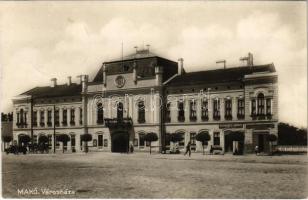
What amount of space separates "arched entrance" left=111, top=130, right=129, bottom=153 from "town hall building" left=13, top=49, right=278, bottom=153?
0.08 m

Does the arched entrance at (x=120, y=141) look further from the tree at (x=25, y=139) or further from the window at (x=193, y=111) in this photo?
the tree at (x=25, y=139)

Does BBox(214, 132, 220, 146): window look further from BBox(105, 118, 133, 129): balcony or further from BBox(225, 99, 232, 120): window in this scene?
BBox(105, 118, 133, 129): balcony

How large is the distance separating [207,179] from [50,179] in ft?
18.9

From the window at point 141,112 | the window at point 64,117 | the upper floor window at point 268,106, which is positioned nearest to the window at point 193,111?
the window at point 141,112

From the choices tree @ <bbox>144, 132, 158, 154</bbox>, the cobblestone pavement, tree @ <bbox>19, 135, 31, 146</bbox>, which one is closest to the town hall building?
tree @ <bbox>144, 132, 158, 154</bbox>

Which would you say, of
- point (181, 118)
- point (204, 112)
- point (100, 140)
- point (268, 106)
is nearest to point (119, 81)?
point (100, 140)

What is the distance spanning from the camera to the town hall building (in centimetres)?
2902

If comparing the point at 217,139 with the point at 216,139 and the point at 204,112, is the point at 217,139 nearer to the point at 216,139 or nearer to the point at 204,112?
the point at 216,139

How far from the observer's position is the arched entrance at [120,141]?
34594mm

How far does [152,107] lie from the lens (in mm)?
33062

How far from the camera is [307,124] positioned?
15.4 m

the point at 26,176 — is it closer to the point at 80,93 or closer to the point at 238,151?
the point at 238,151

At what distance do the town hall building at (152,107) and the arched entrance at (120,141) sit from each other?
0.08 metres

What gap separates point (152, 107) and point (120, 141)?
161 inches
